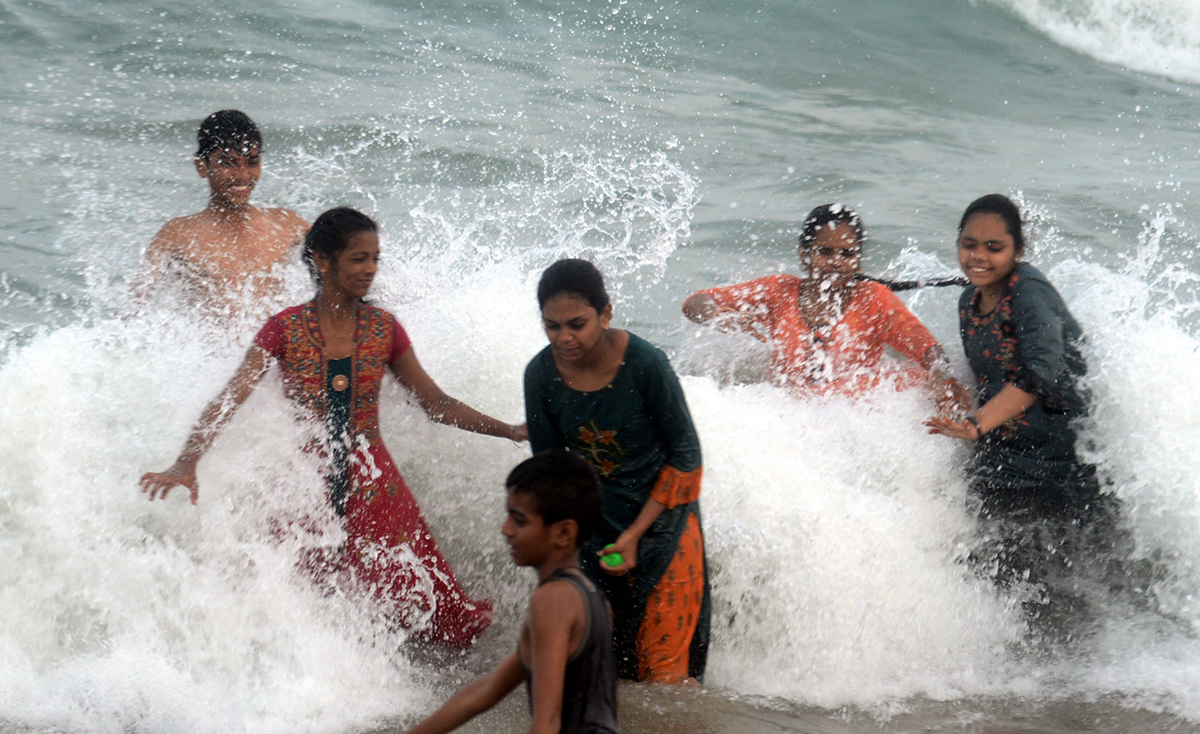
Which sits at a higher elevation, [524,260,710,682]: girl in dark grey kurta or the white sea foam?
the white sea foam

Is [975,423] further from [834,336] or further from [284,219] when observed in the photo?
[284,219]

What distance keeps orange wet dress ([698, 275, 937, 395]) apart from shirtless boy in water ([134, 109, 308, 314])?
1.85 metres

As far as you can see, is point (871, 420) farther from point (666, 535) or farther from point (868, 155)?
point (868, 155)

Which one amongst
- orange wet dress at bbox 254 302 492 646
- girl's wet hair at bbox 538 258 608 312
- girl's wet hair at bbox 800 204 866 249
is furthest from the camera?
girl's wet hair at bbox 800 204 866 249

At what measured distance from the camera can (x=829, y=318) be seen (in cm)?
470

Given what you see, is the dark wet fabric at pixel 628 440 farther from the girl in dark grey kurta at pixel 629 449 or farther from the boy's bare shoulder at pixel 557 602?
the boy's bare shoulder at pixel 557 602

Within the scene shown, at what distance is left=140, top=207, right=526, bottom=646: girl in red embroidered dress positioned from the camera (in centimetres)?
354

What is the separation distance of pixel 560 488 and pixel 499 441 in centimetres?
254

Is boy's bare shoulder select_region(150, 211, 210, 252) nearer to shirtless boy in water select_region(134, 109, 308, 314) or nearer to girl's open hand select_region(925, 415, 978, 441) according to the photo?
shirtless boy in water select_region(134, 109, 308, 314)

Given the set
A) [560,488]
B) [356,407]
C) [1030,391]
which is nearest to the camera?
[560,488]

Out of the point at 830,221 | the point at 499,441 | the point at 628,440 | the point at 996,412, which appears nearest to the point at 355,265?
the point at 628,440

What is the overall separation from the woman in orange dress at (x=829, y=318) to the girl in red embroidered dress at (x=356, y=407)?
5.05 feet

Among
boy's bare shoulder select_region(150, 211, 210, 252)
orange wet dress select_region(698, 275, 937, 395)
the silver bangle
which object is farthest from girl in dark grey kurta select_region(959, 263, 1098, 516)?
boy's bare shoulder select_region(150, 211, 210, 252)

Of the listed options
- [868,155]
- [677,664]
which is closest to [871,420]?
[677,664]
